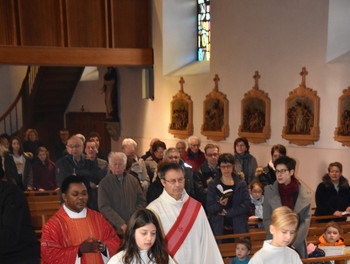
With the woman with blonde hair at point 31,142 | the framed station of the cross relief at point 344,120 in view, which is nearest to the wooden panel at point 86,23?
the woman with blonde hair at point 31,142

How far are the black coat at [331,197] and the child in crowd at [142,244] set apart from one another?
13.3ft

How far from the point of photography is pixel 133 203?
5.05 metres

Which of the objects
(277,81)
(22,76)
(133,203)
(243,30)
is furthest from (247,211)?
(22,76)

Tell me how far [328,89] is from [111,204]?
546 centimetres

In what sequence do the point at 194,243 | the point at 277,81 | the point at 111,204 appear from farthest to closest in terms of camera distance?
the point at 277,81 → the point at 111,204 → the point at 194,243

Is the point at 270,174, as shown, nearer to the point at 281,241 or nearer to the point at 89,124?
the point at 281,241

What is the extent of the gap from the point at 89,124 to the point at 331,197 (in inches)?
435

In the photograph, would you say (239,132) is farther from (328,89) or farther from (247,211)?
(247,211)

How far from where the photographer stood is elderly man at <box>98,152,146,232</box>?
486 cm

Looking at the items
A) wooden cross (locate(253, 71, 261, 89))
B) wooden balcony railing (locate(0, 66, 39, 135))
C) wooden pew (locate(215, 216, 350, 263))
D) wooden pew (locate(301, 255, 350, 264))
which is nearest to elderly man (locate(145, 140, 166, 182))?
wooden pew (locate(215, 216, 350, 263))

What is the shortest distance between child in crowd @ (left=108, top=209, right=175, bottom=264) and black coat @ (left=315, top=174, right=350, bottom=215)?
4.06 meters

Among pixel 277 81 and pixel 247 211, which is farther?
pixel 277 81

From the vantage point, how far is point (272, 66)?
9.70 metres

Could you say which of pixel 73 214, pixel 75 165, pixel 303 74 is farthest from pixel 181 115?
pixel 73 214
